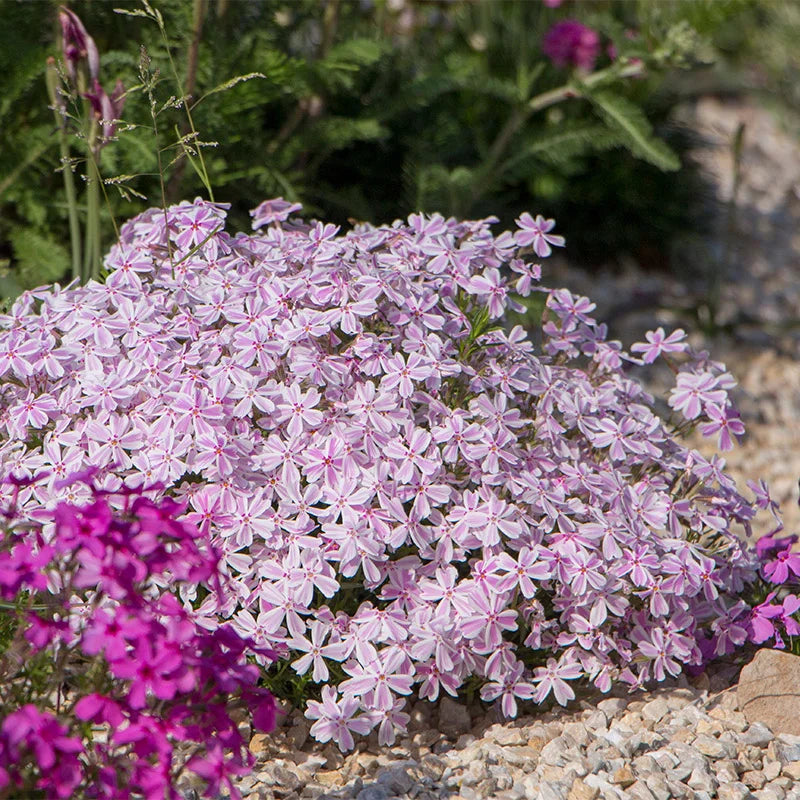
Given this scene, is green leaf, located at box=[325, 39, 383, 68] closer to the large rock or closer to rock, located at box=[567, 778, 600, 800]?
the large rock

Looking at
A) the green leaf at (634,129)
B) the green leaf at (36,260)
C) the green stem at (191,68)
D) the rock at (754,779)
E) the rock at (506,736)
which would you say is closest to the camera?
the rock at (754,779)

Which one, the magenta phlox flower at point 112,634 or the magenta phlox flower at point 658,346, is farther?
the magenta phlox flower at point 658,346

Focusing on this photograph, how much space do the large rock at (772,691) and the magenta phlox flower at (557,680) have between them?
0.36 metres

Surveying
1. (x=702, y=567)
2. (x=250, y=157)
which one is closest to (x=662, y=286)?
(x=250, y=157)

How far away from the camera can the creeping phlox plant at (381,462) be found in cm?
206

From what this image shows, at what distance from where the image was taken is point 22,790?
1.54 metres

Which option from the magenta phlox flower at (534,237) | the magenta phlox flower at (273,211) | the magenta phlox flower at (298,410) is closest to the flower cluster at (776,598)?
the magenta phlox flower at (534,237)

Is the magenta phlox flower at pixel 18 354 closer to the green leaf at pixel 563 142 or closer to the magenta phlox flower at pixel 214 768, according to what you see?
the magenta phlox flower at pixel 214 768

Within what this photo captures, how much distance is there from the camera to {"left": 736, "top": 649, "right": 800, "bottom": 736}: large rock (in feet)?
7.23

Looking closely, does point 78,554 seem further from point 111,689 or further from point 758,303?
point 758,303

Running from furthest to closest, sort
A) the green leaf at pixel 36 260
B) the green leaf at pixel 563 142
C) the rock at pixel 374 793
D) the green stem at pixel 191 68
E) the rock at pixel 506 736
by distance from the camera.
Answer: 1. the green leaf at pixel 563 142
2. the green leaf at pixel 36 260
3. the green stem at pixel 191 68
4. the rock at pixel 506 736
5. the rock at pixel 374 793

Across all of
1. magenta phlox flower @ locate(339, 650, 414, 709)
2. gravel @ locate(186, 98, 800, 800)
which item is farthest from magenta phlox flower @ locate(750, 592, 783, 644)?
magenta phlox flower @ locate(339, 650, 414, 709)

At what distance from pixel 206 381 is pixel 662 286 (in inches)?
116

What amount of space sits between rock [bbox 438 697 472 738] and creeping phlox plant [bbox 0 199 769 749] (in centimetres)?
8
